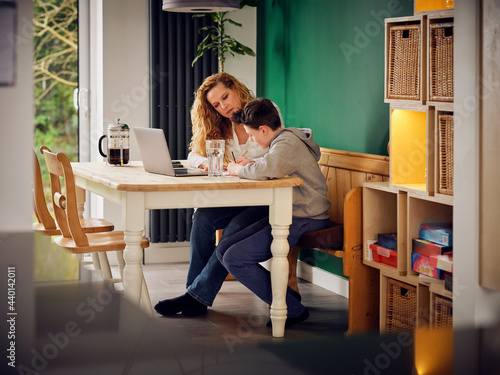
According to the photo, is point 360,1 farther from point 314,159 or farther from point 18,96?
point 18,96

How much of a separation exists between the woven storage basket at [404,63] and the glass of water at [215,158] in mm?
804

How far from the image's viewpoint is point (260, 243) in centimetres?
356

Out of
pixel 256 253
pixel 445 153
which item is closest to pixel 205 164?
pixel 256 253

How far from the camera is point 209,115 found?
4.11m

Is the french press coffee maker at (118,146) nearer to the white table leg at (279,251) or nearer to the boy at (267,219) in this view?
the boy at (267,219)

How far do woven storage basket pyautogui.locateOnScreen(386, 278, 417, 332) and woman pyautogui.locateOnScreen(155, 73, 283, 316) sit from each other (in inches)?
31.0

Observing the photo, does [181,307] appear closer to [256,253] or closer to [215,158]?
[256,253]

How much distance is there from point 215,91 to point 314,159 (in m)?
0.74

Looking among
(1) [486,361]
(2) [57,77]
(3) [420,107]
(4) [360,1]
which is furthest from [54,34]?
(1) [486,361]

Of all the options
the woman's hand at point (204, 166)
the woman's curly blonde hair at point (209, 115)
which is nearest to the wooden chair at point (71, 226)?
the woman's hand at point (204, 166)

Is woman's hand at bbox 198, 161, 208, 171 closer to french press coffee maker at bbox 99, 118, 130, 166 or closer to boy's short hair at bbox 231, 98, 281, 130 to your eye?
boy's short hair at bbox 231, 98, 281, 130

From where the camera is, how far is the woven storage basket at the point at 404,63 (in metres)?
3.23

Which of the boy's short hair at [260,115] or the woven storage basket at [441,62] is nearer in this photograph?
the woven storage basket at [441,62]

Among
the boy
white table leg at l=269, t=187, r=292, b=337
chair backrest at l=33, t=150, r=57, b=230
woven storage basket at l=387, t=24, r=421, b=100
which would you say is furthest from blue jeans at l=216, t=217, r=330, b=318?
chair backrest at l=33, t=150, r=57, b=230
